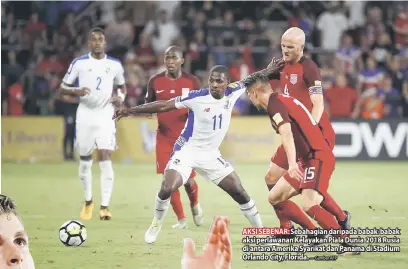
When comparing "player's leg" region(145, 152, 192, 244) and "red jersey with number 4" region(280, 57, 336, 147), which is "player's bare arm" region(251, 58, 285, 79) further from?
"player's leg" region(145, 152, 192, 244)

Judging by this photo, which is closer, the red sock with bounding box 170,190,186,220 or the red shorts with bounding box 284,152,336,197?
the red shorts with bounding box 284,152,336,197

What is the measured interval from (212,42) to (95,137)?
35.5 feet

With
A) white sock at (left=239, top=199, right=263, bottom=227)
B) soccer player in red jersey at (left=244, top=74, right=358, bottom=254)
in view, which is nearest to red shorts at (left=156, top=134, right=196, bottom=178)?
white sock at (left=239, top=199, right=263, bottom=227)

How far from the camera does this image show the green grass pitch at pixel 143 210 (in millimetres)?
8672

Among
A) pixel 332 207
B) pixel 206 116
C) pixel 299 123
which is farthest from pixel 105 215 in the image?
pixel 299 123

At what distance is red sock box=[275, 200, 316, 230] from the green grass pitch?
613 millimetres

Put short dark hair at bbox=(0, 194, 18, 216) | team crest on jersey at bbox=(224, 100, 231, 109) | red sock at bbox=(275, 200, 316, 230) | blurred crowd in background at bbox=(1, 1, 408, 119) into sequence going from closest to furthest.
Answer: short dark hair at bbox=(0, 194, 18, 216) → red sock at bbox=(275, 200, 316, 230) → team crest on jersey at bbox=(224, 100, 231, 109) → blurred crowd in background at bbox=(1, 1, 408, 119)

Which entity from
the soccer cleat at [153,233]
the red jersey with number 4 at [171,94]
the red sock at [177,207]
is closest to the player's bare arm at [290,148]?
the soccer cleat at [153,233]

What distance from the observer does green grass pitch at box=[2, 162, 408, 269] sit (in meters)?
8.67

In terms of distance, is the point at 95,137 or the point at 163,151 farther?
the point at 95,137

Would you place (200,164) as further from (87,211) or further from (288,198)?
(87,211)

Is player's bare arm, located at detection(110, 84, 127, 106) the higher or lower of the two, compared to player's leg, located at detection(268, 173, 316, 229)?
higher

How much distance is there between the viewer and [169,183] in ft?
31.5

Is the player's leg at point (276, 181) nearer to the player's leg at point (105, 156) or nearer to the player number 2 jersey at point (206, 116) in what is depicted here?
the player number 2 jersey at point (206, 116)
